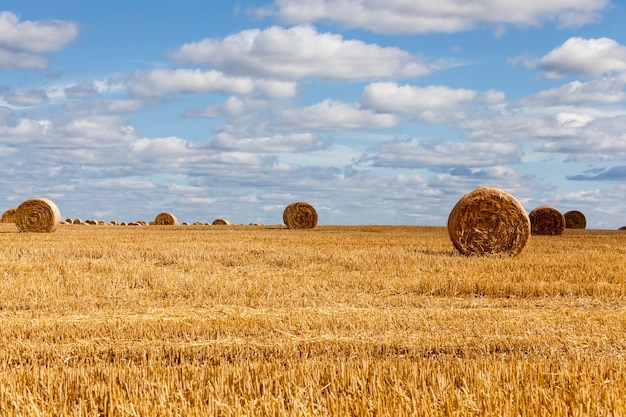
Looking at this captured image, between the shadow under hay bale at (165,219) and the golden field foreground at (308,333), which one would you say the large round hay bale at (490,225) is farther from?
the shadow under hay bale at (165,219)

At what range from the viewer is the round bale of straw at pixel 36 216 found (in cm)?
2811

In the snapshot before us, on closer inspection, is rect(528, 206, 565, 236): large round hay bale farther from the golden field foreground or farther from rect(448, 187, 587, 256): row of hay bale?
the golden field foreground

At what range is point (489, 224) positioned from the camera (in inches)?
746

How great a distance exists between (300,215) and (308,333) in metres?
25.2

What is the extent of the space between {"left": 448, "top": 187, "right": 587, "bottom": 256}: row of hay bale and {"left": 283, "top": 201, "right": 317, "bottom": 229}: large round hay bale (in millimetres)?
15093

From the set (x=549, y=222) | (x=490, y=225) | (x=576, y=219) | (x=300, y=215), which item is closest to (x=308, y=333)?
(x=490, y=225)

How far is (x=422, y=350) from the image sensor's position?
803 cm

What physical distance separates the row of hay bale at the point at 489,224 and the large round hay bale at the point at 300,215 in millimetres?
15093

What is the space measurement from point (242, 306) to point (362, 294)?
7.82 ft

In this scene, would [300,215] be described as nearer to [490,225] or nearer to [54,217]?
[54,217]

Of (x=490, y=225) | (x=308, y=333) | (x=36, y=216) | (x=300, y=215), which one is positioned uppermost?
(x=300, y=215)

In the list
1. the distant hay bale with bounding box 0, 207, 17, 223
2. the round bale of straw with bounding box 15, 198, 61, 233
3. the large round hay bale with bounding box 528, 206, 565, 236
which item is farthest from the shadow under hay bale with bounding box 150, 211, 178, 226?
the large round hay bale with bounding box 528, 206, 565, 236

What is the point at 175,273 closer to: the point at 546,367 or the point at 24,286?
the point at 24,286

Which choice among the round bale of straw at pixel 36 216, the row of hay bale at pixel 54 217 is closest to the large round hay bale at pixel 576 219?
the row of hay bale at pixel 54 217
